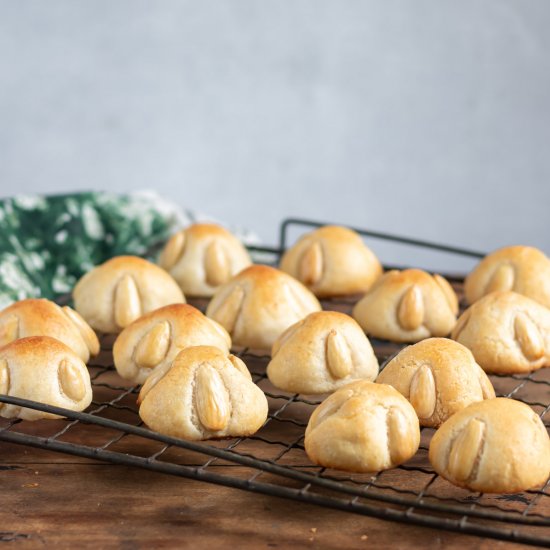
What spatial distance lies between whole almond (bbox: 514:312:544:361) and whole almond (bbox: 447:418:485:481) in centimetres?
50

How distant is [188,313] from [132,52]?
2.23 metres

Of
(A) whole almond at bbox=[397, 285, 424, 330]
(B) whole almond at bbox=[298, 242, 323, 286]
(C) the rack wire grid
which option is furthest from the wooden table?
(B) whole almond at bbox=[298, 242, 323, 286]

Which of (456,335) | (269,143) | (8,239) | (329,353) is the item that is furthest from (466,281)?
(269,143)

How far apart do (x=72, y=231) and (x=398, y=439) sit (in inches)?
54.4

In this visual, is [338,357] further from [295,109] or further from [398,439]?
[295,109]

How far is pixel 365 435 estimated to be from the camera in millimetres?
1344

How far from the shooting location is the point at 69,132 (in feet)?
12.5

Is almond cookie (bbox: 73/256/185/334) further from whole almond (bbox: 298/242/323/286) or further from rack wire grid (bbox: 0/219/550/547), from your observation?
whole almond (bbox: 298/242/323/286)

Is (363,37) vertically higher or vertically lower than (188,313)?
higher

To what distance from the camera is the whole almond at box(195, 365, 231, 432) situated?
1.45 meters

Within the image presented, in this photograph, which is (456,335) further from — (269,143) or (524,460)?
(269,143)

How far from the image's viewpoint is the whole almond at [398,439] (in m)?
1.35

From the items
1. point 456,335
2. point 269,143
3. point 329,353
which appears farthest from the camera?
point 269,143

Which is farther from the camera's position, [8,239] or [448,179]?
[448,179]
